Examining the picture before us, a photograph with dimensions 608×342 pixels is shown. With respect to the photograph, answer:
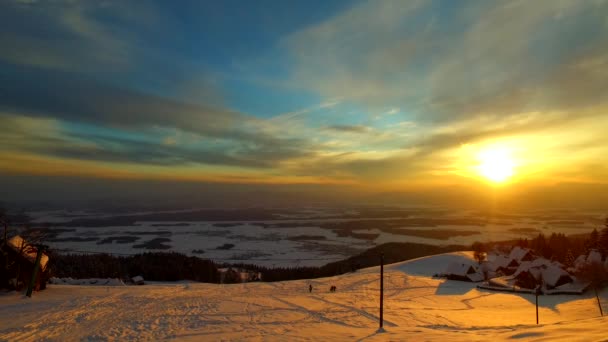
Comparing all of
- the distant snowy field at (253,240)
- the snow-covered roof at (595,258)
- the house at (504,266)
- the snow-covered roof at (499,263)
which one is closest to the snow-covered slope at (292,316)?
the snow-covered roof at (595,258)

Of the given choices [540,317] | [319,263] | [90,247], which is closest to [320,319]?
[540,317]

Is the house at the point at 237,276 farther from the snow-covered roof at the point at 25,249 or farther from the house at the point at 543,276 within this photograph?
the house at the point at 543,276

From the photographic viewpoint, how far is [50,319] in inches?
755

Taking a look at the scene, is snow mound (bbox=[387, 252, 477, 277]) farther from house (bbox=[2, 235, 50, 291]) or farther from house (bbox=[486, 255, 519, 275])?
house (bbox=[2, 235, 50, 291])

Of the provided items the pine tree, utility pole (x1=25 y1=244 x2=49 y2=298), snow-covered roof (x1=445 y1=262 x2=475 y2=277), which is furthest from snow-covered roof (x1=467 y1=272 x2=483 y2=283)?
utility pole (x1=25 y1=244 x2=49 y2=298)

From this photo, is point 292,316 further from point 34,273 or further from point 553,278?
point 553,278

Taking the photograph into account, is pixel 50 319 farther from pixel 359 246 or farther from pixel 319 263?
pixel 359 246

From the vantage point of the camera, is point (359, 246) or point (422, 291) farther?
point (359, 246)

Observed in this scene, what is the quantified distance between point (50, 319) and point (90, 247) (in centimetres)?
9934

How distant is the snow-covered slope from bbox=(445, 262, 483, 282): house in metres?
9.89

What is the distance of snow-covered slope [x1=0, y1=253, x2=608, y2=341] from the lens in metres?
17.2

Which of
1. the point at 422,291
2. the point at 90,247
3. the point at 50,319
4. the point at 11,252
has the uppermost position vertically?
the point at 11,252

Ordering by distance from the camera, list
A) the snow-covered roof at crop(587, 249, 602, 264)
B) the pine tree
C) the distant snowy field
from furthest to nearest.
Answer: the distant snowy field
the pine tree
the snow-covered roof at crop(587, 249, 602, 264)

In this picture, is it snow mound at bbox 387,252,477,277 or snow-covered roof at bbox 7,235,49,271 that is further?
snow mound at bbox 387,252,477,277
